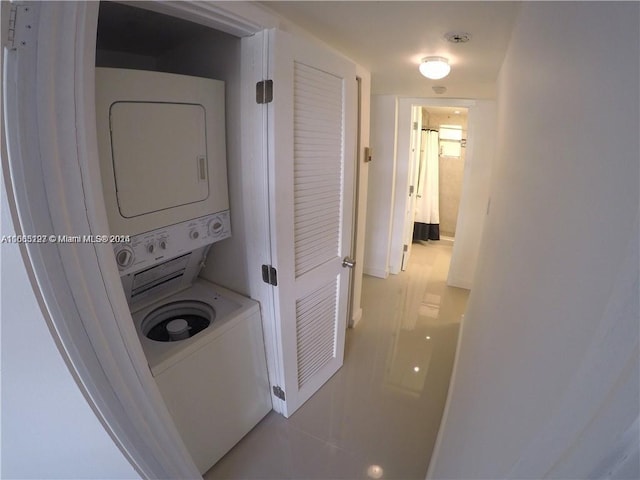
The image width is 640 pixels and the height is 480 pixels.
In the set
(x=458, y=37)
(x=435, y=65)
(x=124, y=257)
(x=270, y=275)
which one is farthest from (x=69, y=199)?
(x=435, y=65)

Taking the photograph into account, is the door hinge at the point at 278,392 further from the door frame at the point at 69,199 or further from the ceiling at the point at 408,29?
the ceiling at the point at 408,29

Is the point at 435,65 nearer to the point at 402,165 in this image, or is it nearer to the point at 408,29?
the point at 408,29

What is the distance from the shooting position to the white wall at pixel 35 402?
26.9 inches

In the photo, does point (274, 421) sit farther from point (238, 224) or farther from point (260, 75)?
point (260, 75)

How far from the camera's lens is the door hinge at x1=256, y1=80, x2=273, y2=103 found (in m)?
1.25

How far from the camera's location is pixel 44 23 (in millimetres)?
644

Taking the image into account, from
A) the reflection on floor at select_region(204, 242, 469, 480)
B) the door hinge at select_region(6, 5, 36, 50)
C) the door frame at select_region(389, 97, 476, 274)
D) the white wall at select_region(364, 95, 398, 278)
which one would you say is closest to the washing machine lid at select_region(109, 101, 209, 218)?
the door hinge at select_region(6, 5, 36, 50)

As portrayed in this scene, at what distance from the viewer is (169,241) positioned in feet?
4.25

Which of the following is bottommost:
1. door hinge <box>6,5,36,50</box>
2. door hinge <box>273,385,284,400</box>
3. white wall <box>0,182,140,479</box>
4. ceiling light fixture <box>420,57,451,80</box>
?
door hinge <box>273,385,284,400</box>

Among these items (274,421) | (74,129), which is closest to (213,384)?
(274,421)

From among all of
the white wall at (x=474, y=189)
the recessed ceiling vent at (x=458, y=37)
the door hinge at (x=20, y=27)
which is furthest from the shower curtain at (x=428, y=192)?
the door hinge at (x=20, y=27)

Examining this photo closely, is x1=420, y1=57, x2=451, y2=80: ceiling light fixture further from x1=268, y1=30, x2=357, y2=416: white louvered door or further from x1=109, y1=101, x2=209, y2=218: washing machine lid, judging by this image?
x1=109, y1=101, x2=209, y2=218: washing machine lid

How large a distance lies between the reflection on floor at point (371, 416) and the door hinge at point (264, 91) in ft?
5.77

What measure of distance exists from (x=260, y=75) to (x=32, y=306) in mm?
1084
